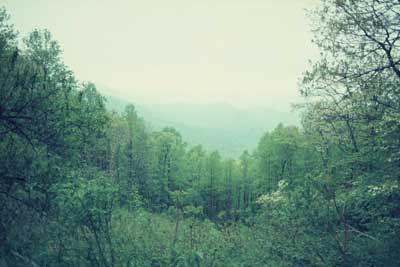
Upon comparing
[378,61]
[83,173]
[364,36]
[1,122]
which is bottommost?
[83,173]

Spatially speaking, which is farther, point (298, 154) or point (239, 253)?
point (298, 154)

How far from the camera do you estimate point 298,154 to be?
32.2 metres

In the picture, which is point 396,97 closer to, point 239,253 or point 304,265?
point 304,265

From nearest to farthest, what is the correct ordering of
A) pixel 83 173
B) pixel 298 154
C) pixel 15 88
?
pixel 15 88, pixel 83 173, pixel 298 154

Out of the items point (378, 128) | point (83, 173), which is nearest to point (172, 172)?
point (83, 173)

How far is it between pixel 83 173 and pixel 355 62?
31.4ft

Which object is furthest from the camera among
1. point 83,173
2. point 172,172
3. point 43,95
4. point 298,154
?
point 172,172

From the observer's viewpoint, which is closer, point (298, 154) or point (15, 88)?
point (15, 88)

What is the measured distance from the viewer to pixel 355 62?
8695 millimetres

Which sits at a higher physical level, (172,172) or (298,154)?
(298,154)

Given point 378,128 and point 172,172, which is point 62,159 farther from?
point 172,172

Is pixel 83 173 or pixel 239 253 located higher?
pixel 83 173

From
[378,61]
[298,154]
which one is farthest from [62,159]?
[298,154]

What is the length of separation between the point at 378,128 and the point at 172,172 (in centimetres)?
3375
